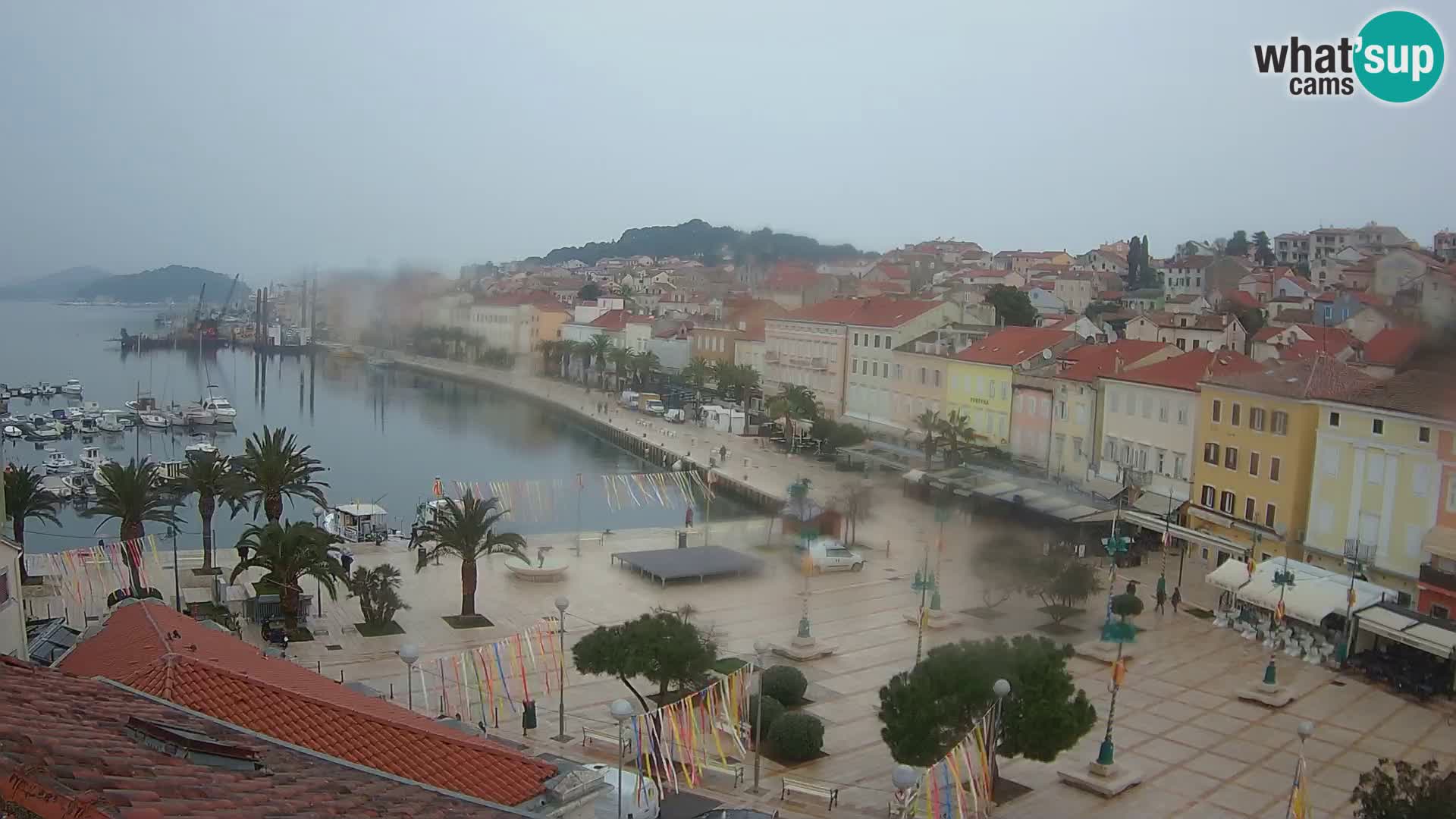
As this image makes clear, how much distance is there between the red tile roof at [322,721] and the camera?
124 inches

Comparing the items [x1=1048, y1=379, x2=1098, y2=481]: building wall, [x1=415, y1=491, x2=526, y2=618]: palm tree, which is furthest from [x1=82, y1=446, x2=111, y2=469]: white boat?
[x1=1048, y1=379, x2=1098, y2=481]: building wall

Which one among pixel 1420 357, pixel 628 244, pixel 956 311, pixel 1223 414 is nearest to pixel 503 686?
pixel 1420 357

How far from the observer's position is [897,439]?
15.8 metres

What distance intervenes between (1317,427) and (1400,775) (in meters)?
6.05

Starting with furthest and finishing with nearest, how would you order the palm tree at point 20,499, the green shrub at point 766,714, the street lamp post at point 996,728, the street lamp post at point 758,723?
the palm tree at point 20,499 → the green shrub at point 766,714 → the street lamp post at point 758,723 → the street lamp post at point 996,728

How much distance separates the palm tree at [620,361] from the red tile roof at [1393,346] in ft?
68.3

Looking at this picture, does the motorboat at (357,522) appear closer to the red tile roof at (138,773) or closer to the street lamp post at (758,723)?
the street lamp post at (758,723)

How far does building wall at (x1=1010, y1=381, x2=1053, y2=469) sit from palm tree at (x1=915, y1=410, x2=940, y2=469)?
0.95 metres

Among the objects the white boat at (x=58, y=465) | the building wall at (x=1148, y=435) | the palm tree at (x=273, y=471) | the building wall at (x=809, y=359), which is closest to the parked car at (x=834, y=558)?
the building wall at (x=1148, y=435)

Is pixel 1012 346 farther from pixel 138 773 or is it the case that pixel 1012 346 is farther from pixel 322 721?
pixel 138 773

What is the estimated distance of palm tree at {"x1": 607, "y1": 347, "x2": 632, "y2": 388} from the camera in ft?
96.1

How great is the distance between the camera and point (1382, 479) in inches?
366

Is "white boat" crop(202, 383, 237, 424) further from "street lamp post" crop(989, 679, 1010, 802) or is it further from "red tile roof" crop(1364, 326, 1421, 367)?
"street lamp post" crop(989, 679, 1010, 802)

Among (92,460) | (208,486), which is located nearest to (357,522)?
(208,486)
